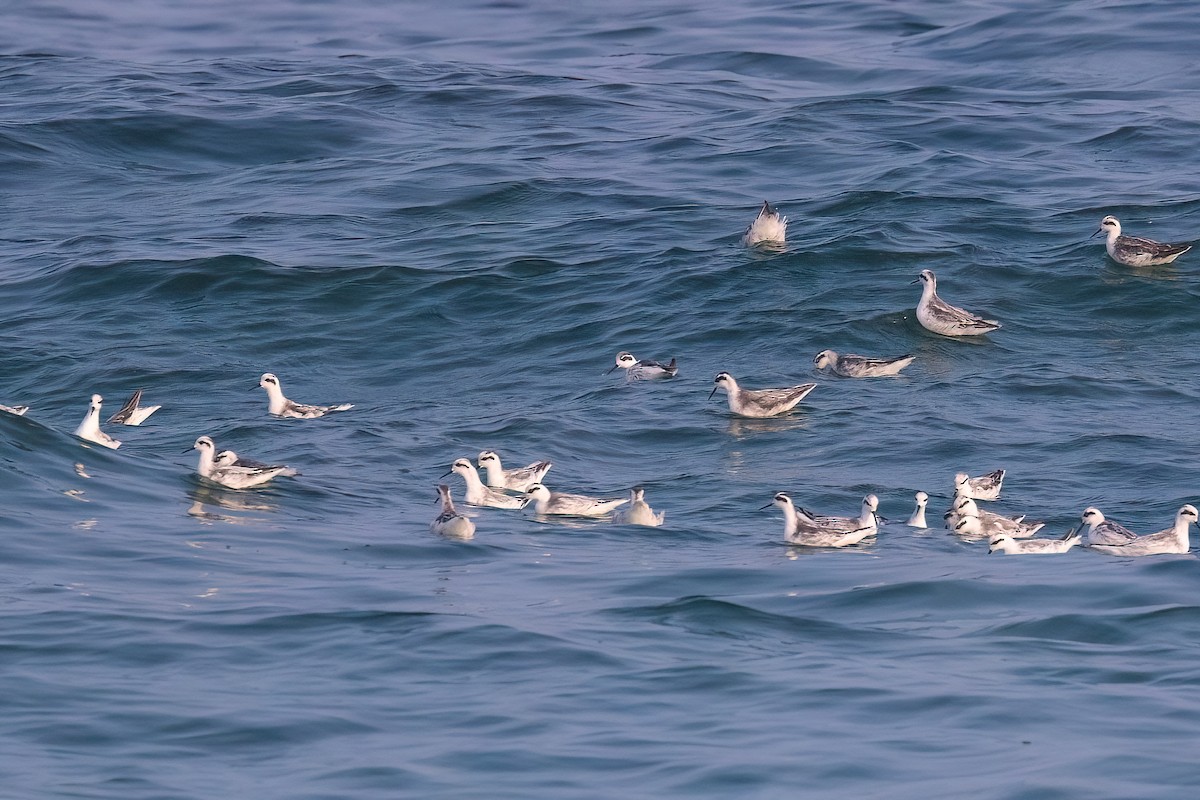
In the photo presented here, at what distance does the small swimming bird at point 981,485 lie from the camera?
17.6m

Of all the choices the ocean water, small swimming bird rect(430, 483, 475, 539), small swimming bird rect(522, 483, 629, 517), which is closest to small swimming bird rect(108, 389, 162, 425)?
the ocean water

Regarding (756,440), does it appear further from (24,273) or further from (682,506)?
(24,273)

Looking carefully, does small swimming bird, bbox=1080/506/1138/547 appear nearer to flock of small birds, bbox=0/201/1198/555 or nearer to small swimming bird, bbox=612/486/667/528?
flock of small birds, bbox=0/201/1198/555

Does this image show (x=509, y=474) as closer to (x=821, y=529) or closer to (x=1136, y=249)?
(x=821, y=529)

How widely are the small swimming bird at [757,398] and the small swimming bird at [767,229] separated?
5.54 meters

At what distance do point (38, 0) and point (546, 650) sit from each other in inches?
1809

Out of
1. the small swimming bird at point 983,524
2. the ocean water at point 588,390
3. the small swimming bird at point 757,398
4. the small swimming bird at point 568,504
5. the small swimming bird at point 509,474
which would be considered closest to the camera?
the ocean water at point 588,390

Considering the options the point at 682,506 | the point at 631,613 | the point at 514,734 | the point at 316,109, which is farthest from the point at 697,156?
the point at 514,734

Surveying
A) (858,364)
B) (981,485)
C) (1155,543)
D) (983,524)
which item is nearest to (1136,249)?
(858,364)

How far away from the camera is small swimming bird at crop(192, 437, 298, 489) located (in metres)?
17.7

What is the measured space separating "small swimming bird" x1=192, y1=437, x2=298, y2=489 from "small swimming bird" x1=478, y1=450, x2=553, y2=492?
6.63 feet

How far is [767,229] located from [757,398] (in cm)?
603

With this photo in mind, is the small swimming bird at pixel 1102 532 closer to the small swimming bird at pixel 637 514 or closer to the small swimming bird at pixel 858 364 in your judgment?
the small swimming bird at pixel 637 514

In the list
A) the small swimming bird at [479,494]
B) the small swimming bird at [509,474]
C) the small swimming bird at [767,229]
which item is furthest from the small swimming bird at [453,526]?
the small swimming bird at [767,229]
